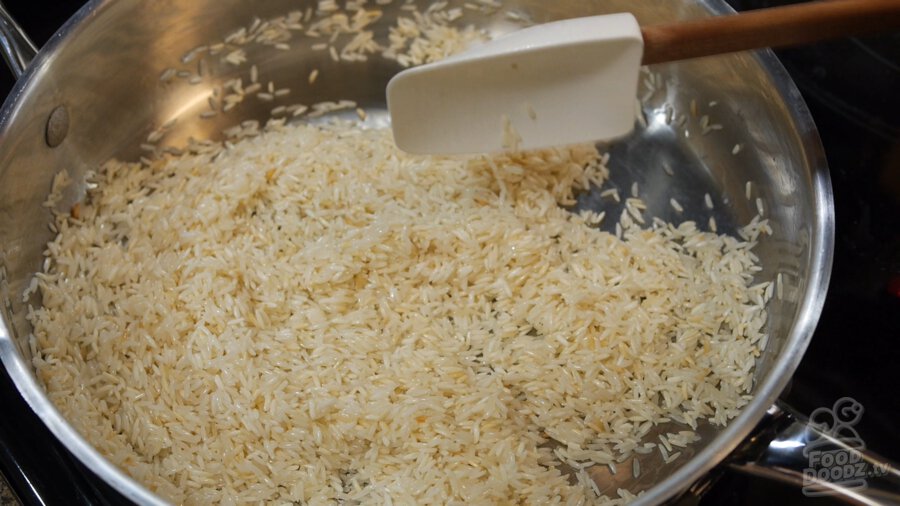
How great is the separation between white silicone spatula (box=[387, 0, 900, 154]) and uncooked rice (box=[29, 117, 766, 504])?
0.14 metres

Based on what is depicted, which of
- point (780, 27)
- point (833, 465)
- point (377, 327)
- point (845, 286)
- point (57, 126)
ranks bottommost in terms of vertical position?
point (845, 286)

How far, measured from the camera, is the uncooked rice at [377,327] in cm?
152

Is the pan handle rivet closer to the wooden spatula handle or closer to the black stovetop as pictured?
the black stovetop

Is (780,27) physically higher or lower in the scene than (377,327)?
higher

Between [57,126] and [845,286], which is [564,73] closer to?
[845,286]

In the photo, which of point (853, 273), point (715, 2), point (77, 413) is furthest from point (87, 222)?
point (853, 273)

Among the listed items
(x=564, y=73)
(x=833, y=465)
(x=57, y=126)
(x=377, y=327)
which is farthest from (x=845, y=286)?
(x=57, y=126)

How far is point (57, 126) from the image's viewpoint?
1.80m

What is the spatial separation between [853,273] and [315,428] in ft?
3.96

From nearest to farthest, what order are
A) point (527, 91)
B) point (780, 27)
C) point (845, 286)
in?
point (780, 27)
point (845, 286)
point (527, 91)

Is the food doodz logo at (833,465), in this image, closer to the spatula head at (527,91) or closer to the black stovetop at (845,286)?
the black stovetop at (845,286)

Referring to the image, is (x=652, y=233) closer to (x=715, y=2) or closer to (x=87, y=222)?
(x=715, y=2)

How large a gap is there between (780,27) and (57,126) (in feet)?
5.31

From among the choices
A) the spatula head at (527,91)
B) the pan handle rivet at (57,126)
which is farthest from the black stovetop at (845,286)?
the spatula head at (527,91)
